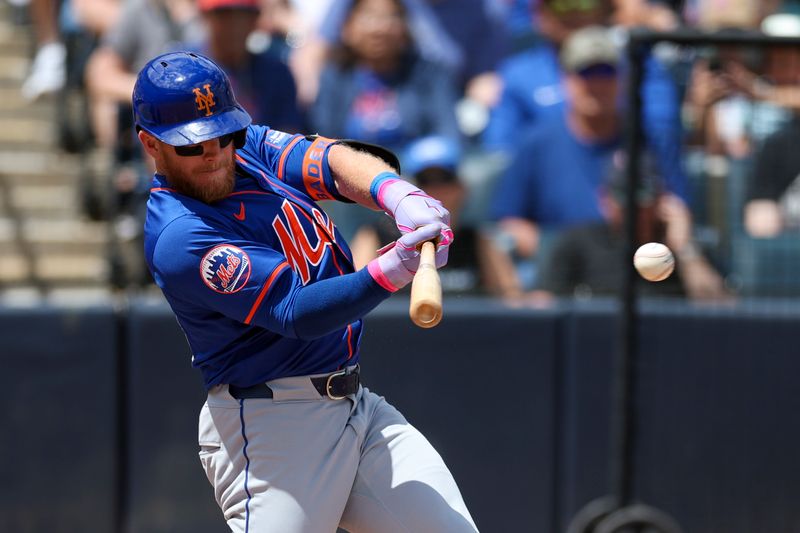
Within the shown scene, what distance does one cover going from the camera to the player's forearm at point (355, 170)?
3.26 m

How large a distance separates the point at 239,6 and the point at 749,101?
2.54 meters

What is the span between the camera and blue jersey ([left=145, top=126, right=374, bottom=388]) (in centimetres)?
303

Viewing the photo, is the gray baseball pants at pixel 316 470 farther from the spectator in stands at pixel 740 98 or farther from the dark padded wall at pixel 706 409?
the spectator in stands at pixel 740 98

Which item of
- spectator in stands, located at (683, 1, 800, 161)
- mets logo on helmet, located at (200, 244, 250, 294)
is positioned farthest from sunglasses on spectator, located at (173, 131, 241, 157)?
spectator in stands, located at (683, 1, 800, 161)

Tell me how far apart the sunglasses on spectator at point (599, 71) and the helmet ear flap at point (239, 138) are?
3.08 meters

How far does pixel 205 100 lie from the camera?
3047mm

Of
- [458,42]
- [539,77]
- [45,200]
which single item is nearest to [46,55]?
[45,200]

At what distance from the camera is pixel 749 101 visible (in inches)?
214

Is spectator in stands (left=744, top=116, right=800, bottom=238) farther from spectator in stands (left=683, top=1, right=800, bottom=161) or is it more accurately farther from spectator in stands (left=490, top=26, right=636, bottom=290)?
spectator in stands (left=490, top=26, right=636, bottom=290)

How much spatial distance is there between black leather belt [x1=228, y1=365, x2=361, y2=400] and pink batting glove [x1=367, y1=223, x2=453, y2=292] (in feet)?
1.67

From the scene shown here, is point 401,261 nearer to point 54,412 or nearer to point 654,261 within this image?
point 654,261

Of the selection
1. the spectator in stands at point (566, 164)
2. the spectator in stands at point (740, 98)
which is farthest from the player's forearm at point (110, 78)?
the spectator in stands at point (740, 98)

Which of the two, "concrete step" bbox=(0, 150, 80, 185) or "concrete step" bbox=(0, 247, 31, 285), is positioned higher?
"concrete step" bbox=(0, 150, 80, 185)

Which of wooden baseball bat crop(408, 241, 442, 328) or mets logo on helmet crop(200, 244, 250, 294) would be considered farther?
mets logo on helmet crop(200, 244, 250, 294)
